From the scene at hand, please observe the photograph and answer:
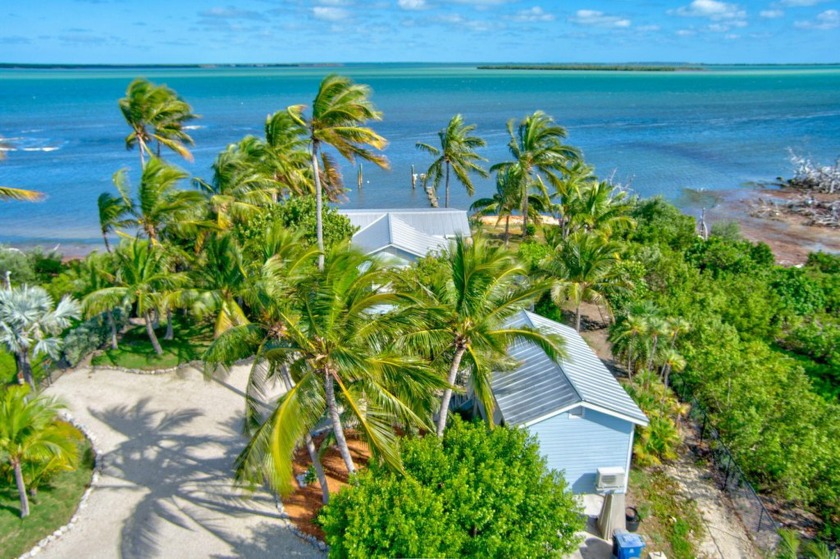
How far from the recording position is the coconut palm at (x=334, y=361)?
1009cm

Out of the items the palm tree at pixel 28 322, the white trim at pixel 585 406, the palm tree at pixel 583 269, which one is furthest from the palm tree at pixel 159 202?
the white trim at pixel 585 406

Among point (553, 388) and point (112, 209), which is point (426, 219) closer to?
→ point (112, 209)

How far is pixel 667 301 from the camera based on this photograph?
22234 millimetres

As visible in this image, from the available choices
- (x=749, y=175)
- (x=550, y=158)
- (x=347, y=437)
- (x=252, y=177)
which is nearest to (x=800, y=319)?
(x=550, y=158)

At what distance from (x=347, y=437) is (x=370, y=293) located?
7.14 m

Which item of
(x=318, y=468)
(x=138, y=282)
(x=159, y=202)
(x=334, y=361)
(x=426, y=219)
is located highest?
(x=159, y=202)

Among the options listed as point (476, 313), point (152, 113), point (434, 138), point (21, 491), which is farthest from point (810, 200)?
point (21, 491)

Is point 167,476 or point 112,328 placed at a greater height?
point 112,328

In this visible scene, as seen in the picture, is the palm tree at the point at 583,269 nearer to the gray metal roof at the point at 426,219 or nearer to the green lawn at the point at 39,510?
the gray metal roof at the point at 426,219

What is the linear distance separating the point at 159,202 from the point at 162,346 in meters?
5.36

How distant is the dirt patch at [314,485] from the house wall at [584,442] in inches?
174

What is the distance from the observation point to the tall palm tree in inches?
463

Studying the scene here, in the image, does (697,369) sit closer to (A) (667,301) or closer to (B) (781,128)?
(A) (667,301)

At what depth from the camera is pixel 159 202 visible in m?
20.0
